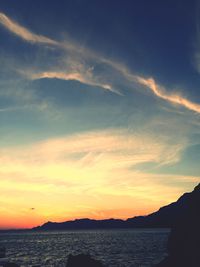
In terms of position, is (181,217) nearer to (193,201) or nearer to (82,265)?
(193,201)

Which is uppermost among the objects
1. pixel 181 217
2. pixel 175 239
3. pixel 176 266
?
pixel 181 217

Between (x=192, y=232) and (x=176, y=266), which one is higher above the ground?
(x=192, y=232)

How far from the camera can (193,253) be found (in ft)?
146

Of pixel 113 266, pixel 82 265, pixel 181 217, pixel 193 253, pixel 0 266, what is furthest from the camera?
pixel 0 266

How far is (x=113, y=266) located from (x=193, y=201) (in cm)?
3193

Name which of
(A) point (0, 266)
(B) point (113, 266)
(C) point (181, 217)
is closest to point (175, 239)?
(C) point (181, 217)

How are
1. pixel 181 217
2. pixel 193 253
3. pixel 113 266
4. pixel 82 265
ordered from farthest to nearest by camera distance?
pixel 113 266
pixel 181 217
pixel 82 265
pixel 193 253

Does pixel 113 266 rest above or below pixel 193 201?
below

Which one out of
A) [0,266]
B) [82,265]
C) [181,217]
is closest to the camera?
[82,265]

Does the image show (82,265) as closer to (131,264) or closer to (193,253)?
(193,253)

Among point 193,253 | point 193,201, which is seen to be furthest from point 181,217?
point 193,253

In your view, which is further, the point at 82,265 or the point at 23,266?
the point at 23,266

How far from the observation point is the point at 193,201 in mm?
50250

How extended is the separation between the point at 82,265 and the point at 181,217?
16.4 metres
